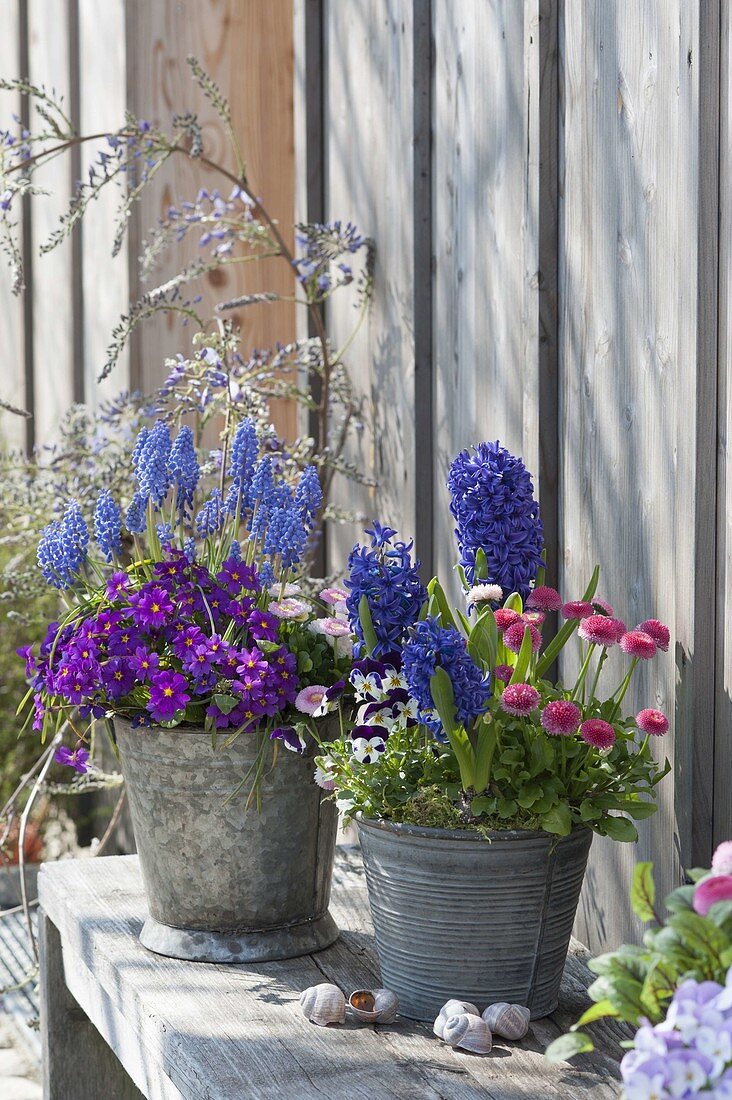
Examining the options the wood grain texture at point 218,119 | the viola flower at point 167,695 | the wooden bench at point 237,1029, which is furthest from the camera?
the wood grain texture at point 218,119

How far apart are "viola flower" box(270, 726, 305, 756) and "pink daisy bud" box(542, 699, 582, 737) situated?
0.35 m

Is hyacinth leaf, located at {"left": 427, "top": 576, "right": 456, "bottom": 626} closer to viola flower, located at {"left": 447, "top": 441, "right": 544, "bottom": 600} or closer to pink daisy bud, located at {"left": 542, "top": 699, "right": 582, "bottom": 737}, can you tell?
viola flower, located at {"left": 447, "top": 441, "right": 544, "bottom": 600}

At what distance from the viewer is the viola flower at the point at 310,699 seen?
5.02ft

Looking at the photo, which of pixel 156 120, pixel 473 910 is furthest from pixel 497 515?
pixel 156 120

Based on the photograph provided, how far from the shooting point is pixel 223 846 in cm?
159

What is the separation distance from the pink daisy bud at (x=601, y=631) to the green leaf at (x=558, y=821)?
0.17m

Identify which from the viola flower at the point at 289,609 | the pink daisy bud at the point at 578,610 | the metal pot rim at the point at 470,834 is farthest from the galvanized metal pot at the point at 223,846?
the pink daisy bud at the point at 578,610

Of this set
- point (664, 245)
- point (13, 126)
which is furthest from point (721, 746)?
point (13, 126)

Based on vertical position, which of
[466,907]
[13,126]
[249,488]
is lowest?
[466,907]

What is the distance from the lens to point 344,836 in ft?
8.16

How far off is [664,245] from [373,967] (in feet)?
2.90

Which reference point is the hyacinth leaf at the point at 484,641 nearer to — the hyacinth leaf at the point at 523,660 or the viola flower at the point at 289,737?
the hyacinth leaf at the point at 523,660

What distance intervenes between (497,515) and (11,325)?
3.39 metres

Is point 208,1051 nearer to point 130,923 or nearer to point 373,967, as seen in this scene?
point 373,967
